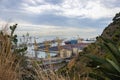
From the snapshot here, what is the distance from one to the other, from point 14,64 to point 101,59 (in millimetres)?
2256

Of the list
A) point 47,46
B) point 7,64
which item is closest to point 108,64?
point 47,46

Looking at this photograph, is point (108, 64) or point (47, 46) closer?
point (108, 64)

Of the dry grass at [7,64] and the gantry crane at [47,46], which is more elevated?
the gantry crane at [47,46]

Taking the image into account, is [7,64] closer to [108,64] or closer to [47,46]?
[47,46]

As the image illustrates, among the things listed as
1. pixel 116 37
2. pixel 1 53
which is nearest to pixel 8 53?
pixel 1 53

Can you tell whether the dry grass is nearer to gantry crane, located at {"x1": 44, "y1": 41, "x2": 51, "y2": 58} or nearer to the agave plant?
gantry crane, located at {"x1": 44, "y1": 41, "x2": 51, "y2": 58}

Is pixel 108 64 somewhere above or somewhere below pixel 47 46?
below

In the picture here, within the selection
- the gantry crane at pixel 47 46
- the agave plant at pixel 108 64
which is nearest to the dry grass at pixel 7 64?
the gantry crane at pixel 47 46

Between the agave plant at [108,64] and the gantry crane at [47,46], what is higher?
the gantry crane at [47,46]

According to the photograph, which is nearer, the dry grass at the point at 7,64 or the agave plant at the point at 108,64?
the agave plant at the point at 108,64

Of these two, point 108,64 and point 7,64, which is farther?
point 7,64

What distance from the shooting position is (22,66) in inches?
324

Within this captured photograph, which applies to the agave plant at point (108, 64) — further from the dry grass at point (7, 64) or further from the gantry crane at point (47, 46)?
the dry grass at point (7, 64)

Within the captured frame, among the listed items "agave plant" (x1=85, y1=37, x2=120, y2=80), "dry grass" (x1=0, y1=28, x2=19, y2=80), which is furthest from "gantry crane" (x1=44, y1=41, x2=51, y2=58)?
"agave plant" (x1=85, y1=37, x2=120, y2=80)
